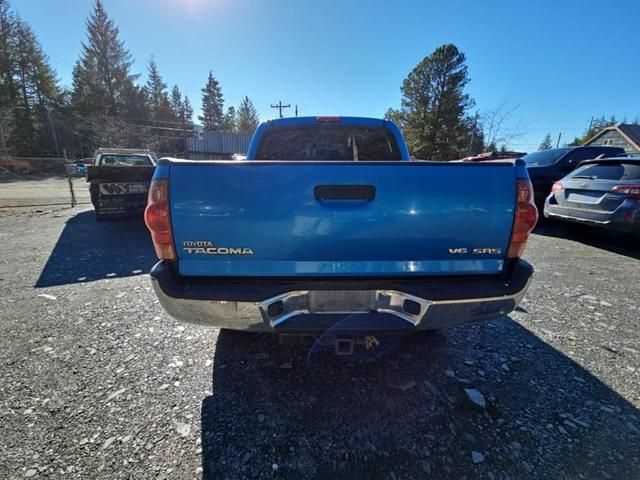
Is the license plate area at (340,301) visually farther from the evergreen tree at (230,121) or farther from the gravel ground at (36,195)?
the evergreen tree at (230,121)

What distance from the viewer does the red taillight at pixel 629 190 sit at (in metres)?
4.66

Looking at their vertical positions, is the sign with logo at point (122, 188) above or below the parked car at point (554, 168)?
below

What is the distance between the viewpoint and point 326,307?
1.71m

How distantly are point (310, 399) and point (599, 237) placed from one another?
8173 mm

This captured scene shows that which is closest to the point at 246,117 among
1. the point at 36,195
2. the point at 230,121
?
the point at 230,121

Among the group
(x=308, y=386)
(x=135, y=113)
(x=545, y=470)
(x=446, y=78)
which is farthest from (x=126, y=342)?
(x=135, y=113)

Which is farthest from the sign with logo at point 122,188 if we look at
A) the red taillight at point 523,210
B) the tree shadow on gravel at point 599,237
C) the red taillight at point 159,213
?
the tree shadow on gravel at point 599,237

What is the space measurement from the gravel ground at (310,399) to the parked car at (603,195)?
227cm

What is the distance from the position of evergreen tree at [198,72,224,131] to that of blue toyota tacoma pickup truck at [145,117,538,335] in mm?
71688

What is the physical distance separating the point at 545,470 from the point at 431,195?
1587mm

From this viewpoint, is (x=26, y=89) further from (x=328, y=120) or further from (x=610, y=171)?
(x=610, y=171)

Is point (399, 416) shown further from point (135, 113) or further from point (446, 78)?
point (135, 113)

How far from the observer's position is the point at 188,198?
161cm

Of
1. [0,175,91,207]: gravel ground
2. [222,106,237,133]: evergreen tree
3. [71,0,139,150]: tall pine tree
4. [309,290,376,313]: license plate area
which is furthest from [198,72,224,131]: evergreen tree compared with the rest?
[309,290,376,313]: license plate area
